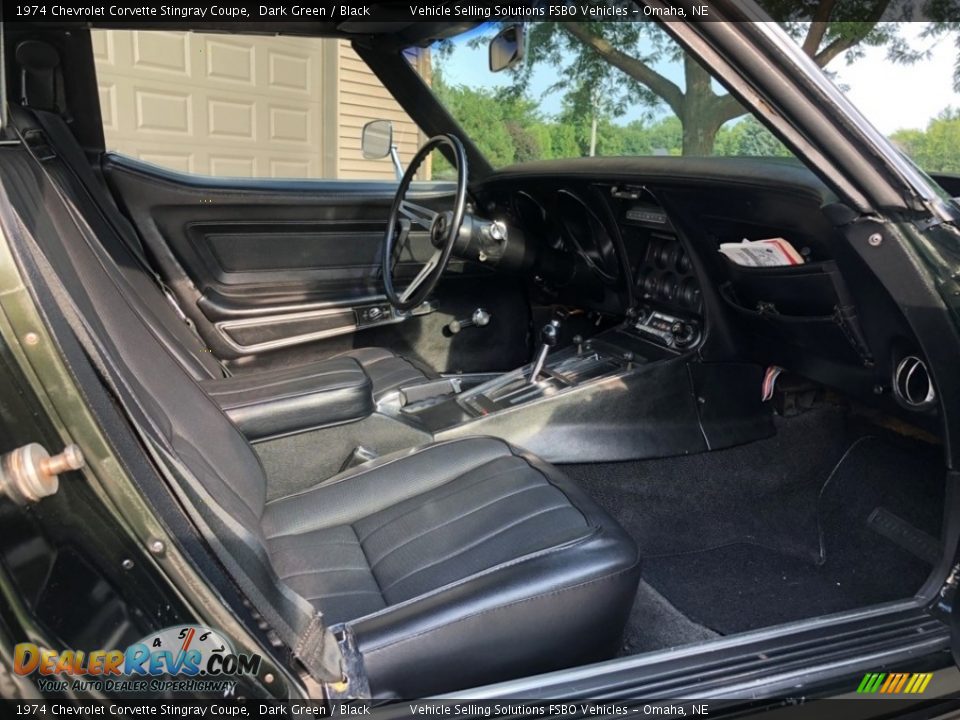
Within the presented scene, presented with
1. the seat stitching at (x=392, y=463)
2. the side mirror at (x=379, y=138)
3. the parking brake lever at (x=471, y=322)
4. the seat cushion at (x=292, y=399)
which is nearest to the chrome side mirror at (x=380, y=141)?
the side mirror at (x=379, y=138)

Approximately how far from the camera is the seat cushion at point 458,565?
3.69 feet

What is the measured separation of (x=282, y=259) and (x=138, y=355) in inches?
63.8

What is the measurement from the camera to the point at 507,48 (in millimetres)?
2328

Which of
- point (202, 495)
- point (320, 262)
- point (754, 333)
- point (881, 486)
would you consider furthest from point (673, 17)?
point (320, 262)

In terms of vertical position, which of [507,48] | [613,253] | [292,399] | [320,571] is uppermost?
[507,48]

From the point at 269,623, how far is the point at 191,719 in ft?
0.44

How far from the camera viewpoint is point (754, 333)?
6.88ft

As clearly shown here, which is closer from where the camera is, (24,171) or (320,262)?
(24,171)

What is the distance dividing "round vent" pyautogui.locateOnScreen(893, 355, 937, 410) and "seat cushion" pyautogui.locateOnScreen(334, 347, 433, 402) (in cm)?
133

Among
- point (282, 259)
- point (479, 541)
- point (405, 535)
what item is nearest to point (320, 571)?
point (405, 535)

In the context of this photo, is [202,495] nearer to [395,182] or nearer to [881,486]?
[881,486]

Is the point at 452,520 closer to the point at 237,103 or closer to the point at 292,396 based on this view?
the point at 292,396

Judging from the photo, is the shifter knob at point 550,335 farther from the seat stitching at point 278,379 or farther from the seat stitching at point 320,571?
the seat stitching at point 320,571

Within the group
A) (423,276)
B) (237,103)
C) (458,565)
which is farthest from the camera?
(237,103)
